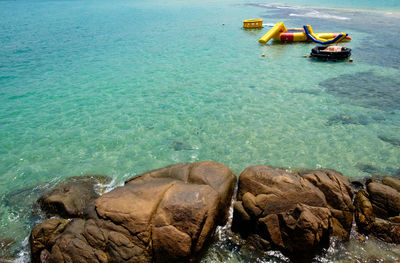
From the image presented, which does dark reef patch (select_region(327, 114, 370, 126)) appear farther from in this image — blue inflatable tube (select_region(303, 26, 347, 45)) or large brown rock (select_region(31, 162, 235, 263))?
blue inflatable tube (select_region(303, 26, 347, 45))

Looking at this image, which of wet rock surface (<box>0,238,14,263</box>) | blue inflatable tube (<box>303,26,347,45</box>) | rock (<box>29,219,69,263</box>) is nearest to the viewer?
rock (<box>29,219,69,263</box>)

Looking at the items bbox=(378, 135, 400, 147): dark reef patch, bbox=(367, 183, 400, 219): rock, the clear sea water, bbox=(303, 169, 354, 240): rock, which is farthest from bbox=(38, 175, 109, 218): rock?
bbox=(378, 135, 400, 147): dark reef patch

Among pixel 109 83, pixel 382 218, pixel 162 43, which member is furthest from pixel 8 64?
pixel 382 218

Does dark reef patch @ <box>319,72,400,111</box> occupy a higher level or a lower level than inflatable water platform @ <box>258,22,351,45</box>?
lower

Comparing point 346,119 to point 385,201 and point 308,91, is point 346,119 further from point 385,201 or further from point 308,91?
point 385,201

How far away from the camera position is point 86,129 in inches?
453

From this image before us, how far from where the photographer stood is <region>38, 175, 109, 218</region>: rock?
702cm

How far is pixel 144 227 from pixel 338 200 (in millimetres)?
4751

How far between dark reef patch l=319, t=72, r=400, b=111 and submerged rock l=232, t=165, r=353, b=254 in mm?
8006

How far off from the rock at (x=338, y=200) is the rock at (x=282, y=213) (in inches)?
10.7

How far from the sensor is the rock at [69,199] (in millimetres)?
7021

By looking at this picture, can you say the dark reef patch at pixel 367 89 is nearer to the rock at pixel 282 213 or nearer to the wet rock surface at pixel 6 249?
the rock at pixel 282 213

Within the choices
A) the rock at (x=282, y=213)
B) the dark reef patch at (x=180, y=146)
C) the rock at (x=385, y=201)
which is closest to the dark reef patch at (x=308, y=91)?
the dark reef patch at (x=180, y=146)

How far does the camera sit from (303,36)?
25.0 meters
